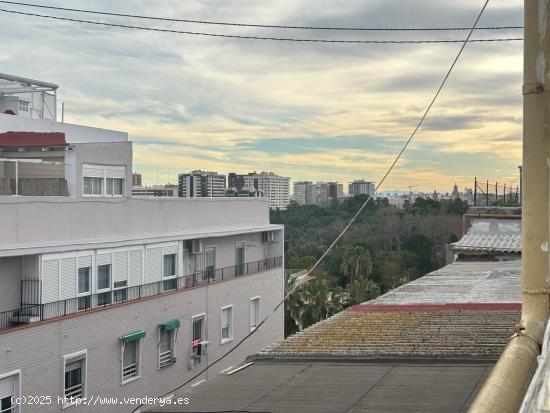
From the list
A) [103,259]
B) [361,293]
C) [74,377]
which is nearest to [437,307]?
[74,377]

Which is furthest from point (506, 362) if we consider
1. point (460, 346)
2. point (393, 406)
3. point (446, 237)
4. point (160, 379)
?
point (446, 237)

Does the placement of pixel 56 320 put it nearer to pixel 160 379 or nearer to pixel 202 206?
pixel 160 379

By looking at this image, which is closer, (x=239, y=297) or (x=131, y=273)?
(x=131, y=273)

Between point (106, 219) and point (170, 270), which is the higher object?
point (106, 219)

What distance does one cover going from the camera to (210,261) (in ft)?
69.2

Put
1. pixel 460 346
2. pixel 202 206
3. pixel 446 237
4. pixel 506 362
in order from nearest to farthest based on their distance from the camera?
1. pixel 506 362
2. pixel 460 346
3. pixel 202 206
4. pixel 446 237

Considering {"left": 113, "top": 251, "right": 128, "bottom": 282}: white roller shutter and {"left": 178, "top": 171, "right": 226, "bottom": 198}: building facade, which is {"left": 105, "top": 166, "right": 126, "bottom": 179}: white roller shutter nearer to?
{"left": 113, "top": 251, "right": 128, "bottom": 282}: white roller shutter

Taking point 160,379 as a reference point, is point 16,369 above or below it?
above

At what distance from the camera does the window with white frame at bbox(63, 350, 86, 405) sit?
46.6 feet

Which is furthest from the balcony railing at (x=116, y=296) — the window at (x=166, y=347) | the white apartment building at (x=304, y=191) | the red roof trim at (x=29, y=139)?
the white apartment building at (x=304, y=191)

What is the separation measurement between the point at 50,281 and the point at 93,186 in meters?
4.14

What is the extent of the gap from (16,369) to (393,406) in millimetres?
9378

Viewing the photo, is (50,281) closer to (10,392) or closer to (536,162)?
(10,392)

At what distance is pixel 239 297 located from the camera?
21.7m
